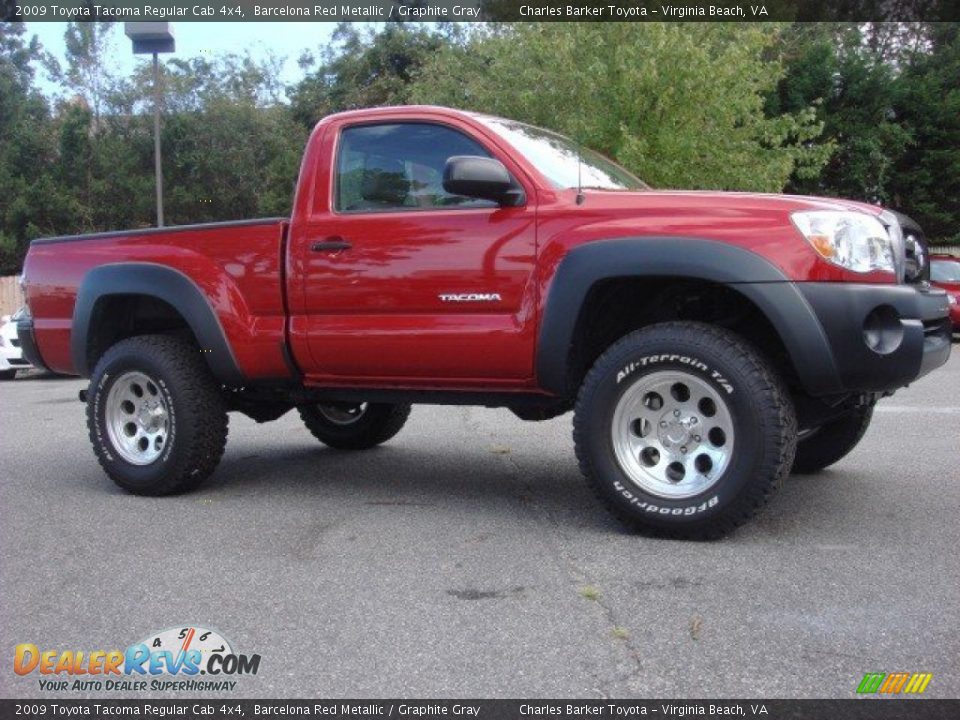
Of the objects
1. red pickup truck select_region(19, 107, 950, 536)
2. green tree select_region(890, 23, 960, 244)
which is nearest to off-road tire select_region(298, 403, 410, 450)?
red pickup truck select_region(19, 107, 950, 536)

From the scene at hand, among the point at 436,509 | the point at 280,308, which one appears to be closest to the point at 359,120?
the point at 280,308

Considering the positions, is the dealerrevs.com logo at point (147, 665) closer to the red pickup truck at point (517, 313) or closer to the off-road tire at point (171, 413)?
the red pickup truck at point (517, 313)

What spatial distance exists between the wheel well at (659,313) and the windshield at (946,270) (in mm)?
16234

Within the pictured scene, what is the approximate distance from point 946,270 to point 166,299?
17583 mm

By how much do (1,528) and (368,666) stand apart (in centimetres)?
284

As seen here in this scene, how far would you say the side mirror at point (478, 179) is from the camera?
4699 mm

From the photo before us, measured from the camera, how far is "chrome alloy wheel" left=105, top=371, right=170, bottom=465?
19.6 feet

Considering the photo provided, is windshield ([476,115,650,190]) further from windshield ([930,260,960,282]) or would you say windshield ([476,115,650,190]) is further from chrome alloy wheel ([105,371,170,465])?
windshield ([930,260,960,282])

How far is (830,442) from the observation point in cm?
576

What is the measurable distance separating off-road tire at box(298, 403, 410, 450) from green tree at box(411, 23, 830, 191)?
36.4 ft

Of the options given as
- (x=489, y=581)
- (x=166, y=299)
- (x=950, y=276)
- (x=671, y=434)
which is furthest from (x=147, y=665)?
(x=950, y=276)

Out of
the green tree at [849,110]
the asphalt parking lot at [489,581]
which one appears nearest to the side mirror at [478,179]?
the asphalt parking lot at [489,581]

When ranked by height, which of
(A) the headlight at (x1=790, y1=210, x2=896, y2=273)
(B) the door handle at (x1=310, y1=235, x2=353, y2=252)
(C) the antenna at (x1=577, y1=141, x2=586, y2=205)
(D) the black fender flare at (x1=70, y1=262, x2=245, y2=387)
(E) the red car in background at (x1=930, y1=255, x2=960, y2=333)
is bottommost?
(E) the red car in background at (x1=930, y1=255, x2=960, y2=333)

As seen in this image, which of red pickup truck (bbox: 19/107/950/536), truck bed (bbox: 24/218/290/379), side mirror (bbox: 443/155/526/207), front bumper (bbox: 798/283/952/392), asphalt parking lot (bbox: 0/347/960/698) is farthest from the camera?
truck bed (bbox: 24/218/290/379)
